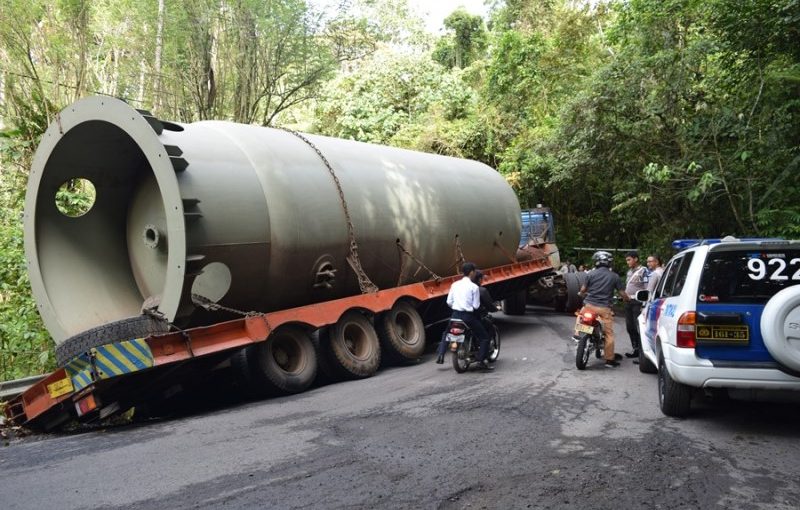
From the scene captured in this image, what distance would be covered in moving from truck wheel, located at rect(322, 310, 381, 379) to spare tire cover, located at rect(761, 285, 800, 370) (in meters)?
5.32

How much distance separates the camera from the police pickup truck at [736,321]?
5406mm

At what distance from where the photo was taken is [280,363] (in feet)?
28.5

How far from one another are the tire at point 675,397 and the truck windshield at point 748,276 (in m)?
0.93

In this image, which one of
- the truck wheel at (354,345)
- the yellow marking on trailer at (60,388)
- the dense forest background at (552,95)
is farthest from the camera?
the dense forest background at (552,95)

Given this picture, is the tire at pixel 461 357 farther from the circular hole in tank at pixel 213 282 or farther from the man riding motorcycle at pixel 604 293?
the circular hole in tank at pixel 213 282

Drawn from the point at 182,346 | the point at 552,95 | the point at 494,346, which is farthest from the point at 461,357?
the point at 552,95

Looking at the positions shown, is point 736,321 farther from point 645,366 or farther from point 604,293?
point 604,293

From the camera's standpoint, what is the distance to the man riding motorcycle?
9.42 metres

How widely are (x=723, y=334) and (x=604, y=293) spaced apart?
150 inches

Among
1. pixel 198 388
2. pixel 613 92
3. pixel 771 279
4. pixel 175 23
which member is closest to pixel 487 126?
pixel 613 92

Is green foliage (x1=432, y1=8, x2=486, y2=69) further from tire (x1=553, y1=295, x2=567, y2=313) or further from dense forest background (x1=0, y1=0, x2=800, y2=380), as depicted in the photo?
tire (x1=553, y1=295, x2=567, y2=313)

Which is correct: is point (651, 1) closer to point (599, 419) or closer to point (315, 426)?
point (599, 419)

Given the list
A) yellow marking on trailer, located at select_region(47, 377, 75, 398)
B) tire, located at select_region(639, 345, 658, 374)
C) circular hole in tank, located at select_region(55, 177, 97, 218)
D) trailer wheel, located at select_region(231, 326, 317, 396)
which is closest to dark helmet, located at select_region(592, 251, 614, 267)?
tire, located at select_region(639, 345, 658, 374)

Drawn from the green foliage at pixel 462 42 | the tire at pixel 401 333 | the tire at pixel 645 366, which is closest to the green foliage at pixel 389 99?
the green foliage at pixel 462 42
